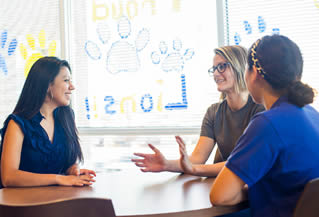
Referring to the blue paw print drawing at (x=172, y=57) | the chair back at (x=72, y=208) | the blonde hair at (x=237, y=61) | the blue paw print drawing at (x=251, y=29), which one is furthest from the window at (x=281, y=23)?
the chair back at (x=72, y=208)

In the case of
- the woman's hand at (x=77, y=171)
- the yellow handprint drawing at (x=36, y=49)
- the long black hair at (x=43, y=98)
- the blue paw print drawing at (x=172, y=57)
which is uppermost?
the yellow handprint drawing at (x=36, y=49)

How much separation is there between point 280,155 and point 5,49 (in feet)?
11.1

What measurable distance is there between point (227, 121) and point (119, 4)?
5.88ft

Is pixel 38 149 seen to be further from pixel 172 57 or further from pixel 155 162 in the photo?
pixel 172 57

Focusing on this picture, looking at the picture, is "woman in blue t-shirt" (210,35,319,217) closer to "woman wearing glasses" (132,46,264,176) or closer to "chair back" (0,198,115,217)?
"chair back" (0,198,115,217)

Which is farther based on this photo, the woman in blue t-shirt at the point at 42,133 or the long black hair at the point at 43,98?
the long black hair at the point at 43,98

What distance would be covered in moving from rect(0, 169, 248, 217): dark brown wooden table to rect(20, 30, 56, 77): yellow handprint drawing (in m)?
2.09

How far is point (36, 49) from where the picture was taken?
3.59m

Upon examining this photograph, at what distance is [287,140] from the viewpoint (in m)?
1.18

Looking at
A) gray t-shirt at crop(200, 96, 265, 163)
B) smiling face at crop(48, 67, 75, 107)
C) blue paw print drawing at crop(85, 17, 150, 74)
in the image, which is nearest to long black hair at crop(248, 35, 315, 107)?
gray t-shirt at crop(200, 96, 265, 163)

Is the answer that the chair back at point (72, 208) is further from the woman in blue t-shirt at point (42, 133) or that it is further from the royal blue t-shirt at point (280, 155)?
the woman in blue t-shirt at point (42, 133)

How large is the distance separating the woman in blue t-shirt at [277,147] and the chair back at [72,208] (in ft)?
1.44

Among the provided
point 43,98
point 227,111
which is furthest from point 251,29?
point 43,98

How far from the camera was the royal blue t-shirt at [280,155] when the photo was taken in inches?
46.3
